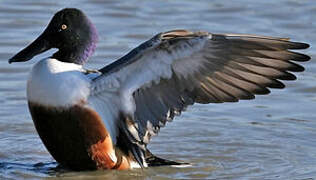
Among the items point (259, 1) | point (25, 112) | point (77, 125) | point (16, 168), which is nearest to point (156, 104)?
point (77, 125)

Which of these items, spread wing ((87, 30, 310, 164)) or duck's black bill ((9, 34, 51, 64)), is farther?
duck's black bill ((9, 34, 51, 64))

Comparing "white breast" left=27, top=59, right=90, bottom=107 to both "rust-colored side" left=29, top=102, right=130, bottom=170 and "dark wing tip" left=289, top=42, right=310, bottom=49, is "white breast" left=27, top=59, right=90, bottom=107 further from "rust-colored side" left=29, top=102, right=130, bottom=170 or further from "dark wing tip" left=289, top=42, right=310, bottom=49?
"dark wing tip" left=289, top=42, right=310, bottom=49

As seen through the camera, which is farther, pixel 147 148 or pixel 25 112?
pixel 25 112

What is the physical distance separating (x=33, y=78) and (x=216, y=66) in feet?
4.25

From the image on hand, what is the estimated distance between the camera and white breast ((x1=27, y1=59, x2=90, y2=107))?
679cm

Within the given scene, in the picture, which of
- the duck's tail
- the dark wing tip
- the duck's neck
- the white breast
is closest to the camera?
the dark wing tip

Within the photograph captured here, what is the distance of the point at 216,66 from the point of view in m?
6.99

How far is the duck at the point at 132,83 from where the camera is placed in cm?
676

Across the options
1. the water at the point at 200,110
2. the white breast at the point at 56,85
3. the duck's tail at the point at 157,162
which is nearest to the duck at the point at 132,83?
the white breast at the point at 56,85

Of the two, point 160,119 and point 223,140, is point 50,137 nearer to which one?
point 160,119

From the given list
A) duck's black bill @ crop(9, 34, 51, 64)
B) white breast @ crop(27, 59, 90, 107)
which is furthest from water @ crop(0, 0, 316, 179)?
duck's black bill @ crop(9, 34, 51, 64)

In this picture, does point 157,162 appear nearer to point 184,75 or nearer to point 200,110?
point 184,75

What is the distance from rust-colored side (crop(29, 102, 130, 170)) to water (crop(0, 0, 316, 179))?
0.16m

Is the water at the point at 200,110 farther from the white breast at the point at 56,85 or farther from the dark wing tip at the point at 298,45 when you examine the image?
the dark wing tip at the point at 298,45
